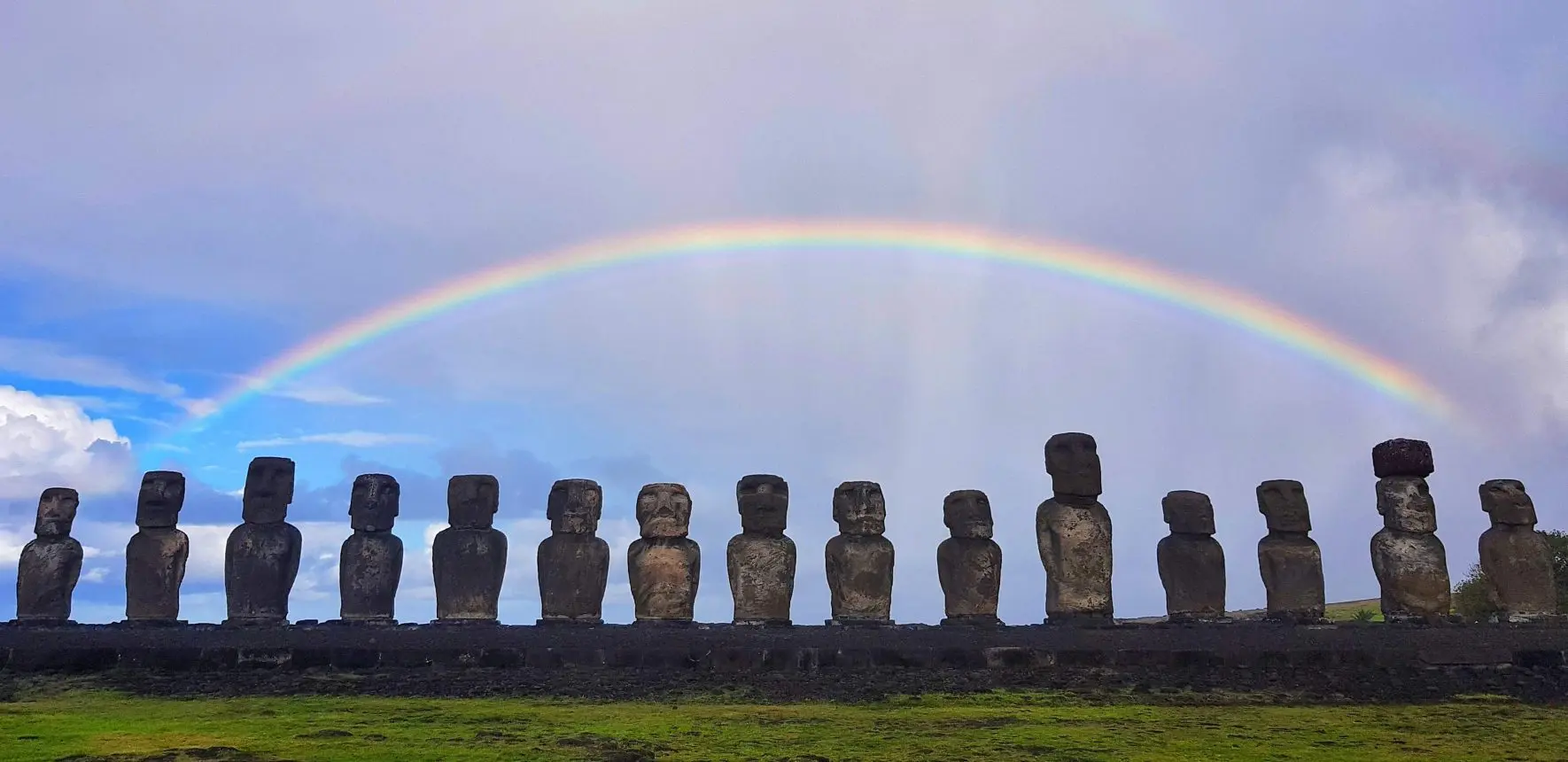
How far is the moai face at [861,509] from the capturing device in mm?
17250

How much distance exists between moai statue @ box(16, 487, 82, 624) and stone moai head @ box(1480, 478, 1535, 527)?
2054 centimetres

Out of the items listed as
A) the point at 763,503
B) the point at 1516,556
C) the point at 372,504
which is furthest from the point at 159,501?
the point at 1516,556

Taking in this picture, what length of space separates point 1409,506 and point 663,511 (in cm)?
1057

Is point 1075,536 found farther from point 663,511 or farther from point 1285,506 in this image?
point 663,511

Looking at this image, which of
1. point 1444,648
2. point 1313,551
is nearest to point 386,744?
point 1444,648

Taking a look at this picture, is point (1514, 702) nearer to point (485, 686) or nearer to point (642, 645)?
point (642, 645)

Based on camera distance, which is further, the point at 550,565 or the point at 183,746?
the point at 550,565

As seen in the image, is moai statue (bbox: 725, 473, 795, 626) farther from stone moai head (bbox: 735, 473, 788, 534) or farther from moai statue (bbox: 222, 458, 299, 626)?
moai statue (bbox: 222, 458, 299, 626)

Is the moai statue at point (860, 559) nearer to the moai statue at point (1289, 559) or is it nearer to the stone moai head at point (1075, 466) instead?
the stone moai head at point (1075, 466)

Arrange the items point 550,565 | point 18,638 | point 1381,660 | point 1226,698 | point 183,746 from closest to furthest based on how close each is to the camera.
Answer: point 183,746
point 1226,698
point 1381,660
point 18,638
point 550,565

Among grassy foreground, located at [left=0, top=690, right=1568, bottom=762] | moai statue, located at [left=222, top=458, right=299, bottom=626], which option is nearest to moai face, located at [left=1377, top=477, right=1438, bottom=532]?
grassy foreground, located at [left=0, top=690, right=1568, bottom=762]

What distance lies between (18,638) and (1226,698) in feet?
46.5

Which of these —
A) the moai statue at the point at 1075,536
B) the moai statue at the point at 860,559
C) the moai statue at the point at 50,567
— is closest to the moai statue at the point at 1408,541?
the moai statue at the point at 1075,536

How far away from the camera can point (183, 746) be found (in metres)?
9.16
